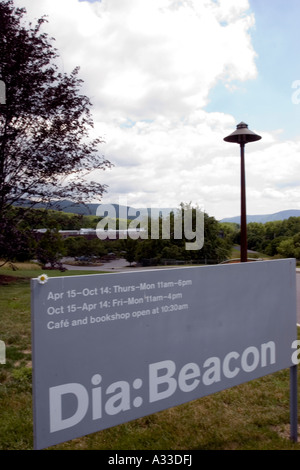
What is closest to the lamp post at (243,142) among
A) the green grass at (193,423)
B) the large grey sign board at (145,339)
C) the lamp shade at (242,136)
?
the lamp shade at (242,136)

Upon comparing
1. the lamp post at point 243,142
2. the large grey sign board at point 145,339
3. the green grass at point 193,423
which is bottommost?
the green grass at point 193,423

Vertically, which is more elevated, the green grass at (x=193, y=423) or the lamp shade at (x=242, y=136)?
the lamp shade at (x=242, y=136)

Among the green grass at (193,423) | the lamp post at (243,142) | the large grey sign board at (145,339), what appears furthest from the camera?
the lamp post at (243,142)

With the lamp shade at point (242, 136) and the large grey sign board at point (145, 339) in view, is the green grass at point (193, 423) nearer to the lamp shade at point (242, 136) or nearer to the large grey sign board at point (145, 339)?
the large grey sign board at point (145, 339)

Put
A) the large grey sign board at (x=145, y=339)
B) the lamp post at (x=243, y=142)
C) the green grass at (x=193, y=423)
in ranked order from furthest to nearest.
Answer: the lamp post at (x=243, y=142)
the green grass at (x=193, y=423)
the large grey sign board at (x=145, y=339)

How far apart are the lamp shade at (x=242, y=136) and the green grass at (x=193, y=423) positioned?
27.5ft

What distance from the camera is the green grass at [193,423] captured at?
10.8 feet

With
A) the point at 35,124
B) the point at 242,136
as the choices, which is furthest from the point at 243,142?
the point at 35,124

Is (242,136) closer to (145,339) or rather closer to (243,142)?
(243,142)

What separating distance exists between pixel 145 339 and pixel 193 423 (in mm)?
1548

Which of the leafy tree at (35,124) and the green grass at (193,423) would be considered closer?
the green grass at (193,423)

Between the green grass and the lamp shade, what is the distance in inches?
331

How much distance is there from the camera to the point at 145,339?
2.66 meters

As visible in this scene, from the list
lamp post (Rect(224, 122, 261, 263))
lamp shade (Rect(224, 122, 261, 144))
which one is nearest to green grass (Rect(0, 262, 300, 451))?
lamp post (Rect(224, 122, 261, 263))
